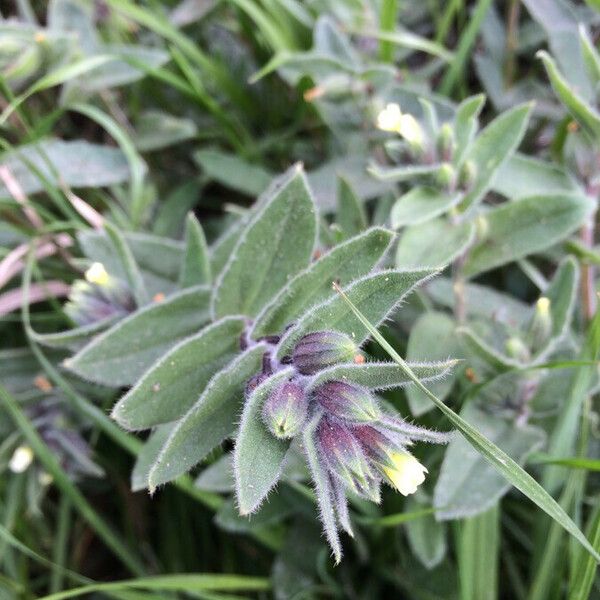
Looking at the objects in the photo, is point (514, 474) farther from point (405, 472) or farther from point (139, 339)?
point (139, 339)

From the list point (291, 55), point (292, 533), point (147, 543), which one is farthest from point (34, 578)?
point (291, 55)

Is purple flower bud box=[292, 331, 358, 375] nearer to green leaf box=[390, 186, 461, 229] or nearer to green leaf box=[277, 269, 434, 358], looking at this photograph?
green leaf box=[277, 269, 434, 358]

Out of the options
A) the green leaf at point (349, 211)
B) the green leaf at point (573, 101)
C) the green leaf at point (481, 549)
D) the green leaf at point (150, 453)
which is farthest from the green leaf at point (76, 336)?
the green leaf at point (573, 101)

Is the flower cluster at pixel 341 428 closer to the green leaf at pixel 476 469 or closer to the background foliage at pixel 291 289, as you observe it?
the background foliage at pixel 291 289

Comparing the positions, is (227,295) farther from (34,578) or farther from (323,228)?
(34,578)

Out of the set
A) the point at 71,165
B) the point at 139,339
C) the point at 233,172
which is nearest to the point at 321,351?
the point at 139,339
